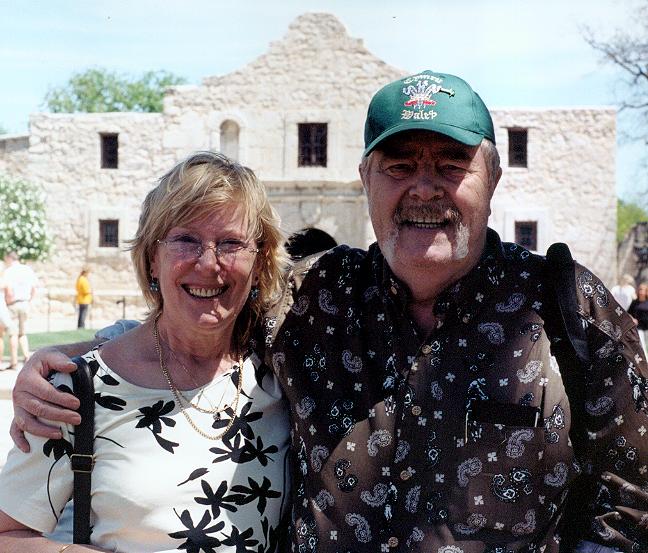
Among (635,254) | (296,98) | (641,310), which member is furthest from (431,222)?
(635,254)

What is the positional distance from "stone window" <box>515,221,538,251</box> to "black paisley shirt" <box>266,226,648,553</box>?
19.7 m

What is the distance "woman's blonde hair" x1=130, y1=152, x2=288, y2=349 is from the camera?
2.50 m

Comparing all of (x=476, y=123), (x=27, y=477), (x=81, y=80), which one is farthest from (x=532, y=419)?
(x=81, y=80)

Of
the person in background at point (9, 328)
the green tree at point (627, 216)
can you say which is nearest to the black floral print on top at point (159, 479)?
the person in background at point (9, 328)

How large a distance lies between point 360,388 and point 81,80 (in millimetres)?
47584

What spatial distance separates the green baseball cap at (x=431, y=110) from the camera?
2240mm

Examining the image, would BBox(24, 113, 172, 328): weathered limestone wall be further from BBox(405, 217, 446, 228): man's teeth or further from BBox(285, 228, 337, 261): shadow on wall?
BBox(405, 217, 446, 228): man's teeth

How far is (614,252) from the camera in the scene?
21.5 metres

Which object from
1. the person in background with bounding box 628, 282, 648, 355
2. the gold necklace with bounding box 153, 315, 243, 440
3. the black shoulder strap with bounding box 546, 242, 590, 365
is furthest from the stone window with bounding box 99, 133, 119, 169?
the black shoulder strap with bounding box 546, 242, 590, 365

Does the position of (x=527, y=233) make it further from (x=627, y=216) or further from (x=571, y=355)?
(x=627, y=216)

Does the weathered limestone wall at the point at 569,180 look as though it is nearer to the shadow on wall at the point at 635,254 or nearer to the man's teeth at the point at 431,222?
the shadow on wall at the point at 635,254

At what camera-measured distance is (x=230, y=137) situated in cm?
2183

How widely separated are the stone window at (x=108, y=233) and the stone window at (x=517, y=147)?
37.1ft

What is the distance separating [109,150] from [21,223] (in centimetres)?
352
